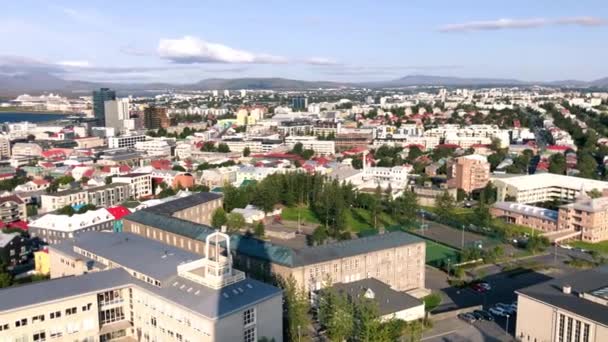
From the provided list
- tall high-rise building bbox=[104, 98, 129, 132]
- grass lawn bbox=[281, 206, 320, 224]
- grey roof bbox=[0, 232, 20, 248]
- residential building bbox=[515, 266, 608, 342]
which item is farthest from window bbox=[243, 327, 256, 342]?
tall high-rise building bbox=[104, 98, 129, 132]

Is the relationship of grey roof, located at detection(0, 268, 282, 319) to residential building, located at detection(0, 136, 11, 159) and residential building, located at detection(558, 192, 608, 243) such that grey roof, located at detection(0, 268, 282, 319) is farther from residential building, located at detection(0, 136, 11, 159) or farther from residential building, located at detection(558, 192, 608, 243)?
residential building, located at detection(0, 136, 11, 159)

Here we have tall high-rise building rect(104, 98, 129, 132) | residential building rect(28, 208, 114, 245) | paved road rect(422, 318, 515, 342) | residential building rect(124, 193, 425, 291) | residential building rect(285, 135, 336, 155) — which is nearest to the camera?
paved road rect(422, 318, 515, 342)

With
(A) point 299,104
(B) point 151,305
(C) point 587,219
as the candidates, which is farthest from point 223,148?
(A) point 299,104

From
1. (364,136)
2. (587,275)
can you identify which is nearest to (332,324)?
(587,275)

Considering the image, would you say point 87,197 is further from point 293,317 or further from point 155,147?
point 155,147

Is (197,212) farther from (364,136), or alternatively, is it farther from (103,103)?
(103,103)

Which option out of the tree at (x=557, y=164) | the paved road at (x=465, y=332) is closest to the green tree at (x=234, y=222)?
the paved road at (x=465, y=332)
